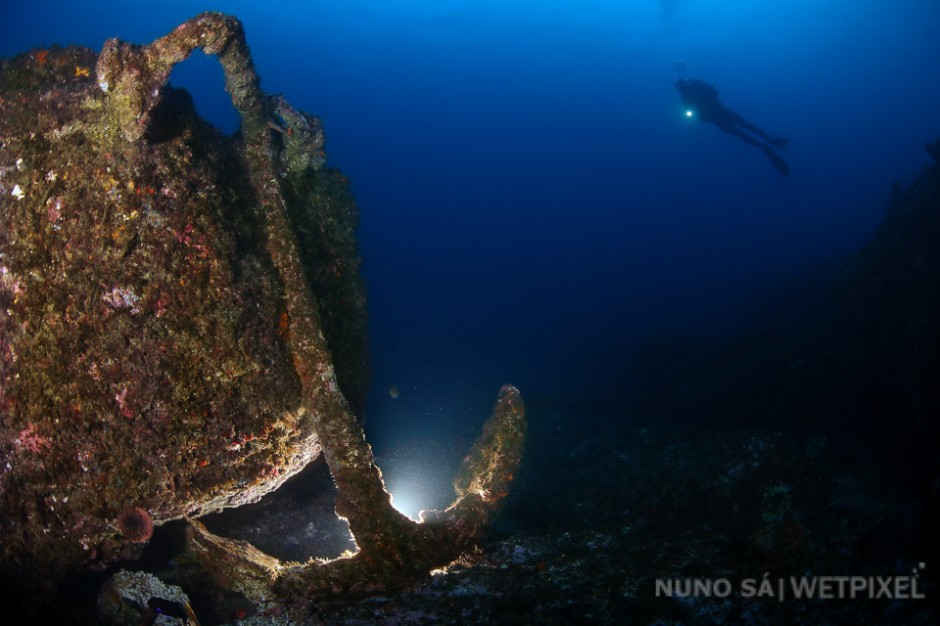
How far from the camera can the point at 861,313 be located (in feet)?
27.6

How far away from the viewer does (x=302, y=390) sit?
3.64 m

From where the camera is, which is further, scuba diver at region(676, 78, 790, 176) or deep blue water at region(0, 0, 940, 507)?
deep blue water at region(0, 0, 940, 507)

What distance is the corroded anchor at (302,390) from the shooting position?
335 cm

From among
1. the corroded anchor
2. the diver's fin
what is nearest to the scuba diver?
the diver's fin

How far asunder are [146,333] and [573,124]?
431 feet

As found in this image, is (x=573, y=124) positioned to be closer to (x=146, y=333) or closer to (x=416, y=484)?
(x=416, y=484)

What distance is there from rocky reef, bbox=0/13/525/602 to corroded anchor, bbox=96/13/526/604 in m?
0.02

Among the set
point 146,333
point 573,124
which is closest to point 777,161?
point 146,333

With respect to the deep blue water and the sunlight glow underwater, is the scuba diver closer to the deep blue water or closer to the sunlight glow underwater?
the sunlight glow underwater

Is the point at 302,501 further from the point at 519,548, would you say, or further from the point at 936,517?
the point at 936,517

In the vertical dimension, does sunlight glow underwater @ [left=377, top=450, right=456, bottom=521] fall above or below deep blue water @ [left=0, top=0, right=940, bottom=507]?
below

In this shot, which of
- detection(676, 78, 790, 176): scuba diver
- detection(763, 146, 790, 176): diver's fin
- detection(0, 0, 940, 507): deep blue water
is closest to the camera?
detection(763, 146, 790, 176): diver's fin

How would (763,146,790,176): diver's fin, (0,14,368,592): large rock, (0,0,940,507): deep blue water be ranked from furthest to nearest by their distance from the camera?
1. (0,0,940,507): deep blue water
2. (763,146,790,176): diver's fin
3. (0,14,368,592): large rock

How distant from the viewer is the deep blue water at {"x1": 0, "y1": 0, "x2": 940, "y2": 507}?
6694 cm
